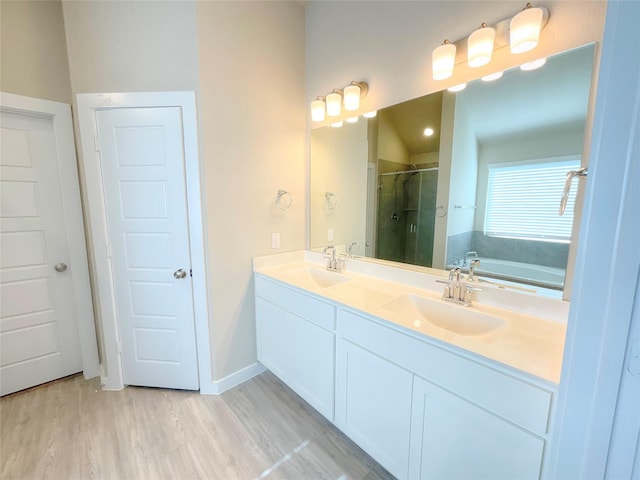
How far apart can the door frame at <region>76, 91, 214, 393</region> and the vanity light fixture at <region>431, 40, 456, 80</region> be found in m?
1.46

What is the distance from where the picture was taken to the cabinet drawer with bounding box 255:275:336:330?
1583 millimetres

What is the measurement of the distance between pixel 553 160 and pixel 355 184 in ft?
3.99

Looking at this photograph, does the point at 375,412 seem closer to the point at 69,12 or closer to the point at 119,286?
the point at 119,286

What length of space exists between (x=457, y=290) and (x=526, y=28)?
1.21 metres

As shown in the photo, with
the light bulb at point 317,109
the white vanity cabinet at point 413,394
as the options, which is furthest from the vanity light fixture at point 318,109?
the white vanity cabinet at point 413,394

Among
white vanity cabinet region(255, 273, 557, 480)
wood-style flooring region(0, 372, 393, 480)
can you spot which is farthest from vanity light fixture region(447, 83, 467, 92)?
wood-style flooring region(0, 372, 393, 480)

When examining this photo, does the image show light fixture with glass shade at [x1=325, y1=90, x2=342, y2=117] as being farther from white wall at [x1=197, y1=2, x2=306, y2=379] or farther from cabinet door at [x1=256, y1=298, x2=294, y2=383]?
cabinet door at [x1=256, y1=298, x2=294, y2=383]

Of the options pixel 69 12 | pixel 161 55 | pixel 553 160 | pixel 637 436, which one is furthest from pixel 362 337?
pixel 69 12

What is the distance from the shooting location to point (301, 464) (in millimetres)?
1502

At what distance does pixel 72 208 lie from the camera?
6.70 ft

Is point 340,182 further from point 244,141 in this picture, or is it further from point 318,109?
point 244,141

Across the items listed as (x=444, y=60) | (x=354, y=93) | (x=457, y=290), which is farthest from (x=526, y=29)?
(x=457, y=290)

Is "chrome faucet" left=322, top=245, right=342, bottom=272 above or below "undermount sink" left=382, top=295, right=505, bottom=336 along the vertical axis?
above

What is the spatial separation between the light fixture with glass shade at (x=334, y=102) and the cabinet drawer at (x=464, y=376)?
150cm
